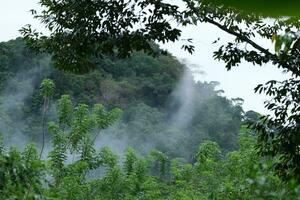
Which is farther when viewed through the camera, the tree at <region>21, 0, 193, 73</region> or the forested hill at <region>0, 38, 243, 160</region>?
the forested hill at <region>0, 38, 243, 160</region>

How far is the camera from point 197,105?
22.3m

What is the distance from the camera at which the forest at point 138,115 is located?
2.60 metres

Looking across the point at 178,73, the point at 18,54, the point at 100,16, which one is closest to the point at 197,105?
the point at 178,73

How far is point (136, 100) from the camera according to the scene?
67.4ft

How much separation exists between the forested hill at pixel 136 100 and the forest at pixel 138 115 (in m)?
0.04

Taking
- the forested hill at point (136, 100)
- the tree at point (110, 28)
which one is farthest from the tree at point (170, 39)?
the forested hill at point (136, 100)

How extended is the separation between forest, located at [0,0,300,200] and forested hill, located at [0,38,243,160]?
0.15 feet

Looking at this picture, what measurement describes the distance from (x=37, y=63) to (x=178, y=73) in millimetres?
5332

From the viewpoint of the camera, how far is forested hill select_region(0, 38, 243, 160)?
18.0m

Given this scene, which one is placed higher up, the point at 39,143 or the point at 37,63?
the point at 37,63

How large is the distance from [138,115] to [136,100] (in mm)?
1506

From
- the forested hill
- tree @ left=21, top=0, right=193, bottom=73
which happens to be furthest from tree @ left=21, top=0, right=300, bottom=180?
the forested hill

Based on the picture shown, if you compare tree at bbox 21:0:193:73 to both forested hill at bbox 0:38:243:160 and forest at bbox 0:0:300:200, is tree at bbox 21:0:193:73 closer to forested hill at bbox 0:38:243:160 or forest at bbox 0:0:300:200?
forest at bbox 0:0:300:200

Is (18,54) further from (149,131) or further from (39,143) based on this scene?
(149,131)
